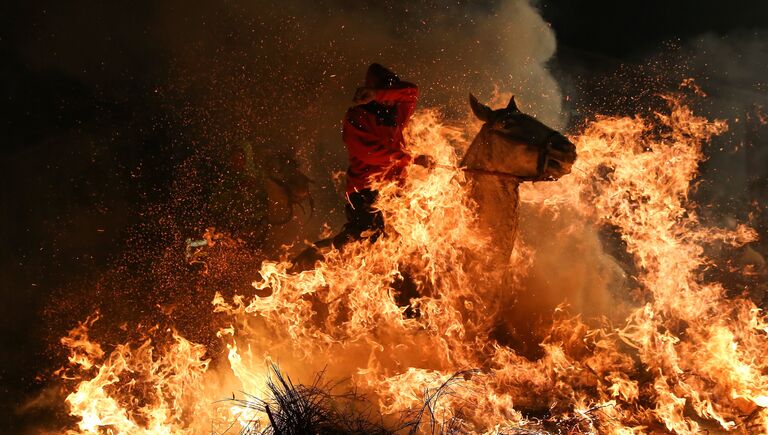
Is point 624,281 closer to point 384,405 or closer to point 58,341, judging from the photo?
point 384,405

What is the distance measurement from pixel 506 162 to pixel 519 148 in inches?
6.5

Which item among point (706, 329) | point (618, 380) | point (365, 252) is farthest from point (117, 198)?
point (706, 329)

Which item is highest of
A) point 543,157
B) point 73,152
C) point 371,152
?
point 73,152

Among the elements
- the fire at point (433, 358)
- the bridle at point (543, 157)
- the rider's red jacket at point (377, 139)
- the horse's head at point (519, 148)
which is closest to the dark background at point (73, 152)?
the fire at point (433, 358)

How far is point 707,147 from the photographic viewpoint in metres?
10.3

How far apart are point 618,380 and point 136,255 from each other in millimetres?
6305

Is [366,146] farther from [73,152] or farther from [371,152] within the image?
[73,152]

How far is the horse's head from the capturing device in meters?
3.99

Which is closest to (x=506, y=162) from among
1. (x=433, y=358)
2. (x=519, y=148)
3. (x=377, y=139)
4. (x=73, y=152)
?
(x=519, y=148)

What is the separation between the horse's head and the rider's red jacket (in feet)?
2.40

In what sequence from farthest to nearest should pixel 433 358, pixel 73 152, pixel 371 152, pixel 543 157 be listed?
pixel 73 152 < pixel 371 152 < pixel 433 358 < pixel 543 157

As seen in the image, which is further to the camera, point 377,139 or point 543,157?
point 377,139

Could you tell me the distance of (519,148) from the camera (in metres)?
4.10

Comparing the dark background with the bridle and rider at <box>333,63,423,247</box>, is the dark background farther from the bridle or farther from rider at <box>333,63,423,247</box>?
the bridle
